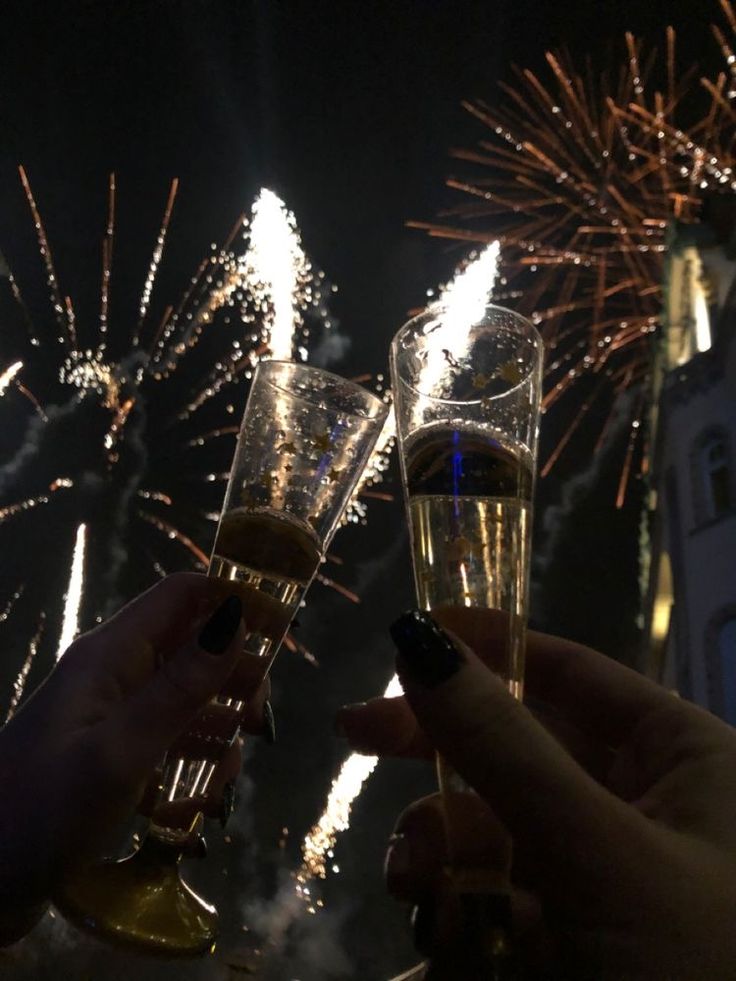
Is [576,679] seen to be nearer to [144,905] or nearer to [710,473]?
[144,905]

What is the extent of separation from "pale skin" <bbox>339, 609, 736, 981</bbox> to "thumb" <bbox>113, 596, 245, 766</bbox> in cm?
62

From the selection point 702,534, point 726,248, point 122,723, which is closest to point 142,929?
point 122,723

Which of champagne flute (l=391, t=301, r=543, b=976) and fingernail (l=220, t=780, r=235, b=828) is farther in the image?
fingernail (l=220, t=780, r=235, b=828)

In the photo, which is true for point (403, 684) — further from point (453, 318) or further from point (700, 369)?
point (700, 369)

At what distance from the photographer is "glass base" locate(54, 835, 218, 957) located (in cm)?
201

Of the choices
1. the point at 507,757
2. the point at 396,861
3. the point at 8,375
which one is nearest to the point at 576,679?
the point at 396,861

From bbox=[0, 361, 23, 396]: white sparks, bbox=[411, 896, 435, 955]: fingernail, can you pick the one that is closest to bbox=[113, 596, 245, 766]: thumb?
bbox=[411, 896, 435, 955]: fingernail

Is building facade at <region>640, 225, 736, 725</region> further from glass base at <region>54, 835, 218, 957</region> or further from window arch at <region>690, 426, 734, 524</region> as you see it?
glass base at <region>54, 835, 218, 957</region>

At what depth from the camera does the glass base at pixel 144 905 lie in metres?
2.01

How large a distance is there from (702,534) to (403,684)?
19.3 metres

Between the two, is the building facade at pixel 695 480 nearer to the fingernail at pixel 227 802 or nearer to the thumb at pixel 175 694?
the fingernail at pixel 227 802

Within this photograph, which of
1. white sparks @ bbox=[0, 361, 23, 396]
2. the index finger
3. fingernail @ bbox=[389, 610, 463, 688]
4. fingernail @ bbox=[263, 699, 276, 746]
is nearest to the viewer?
fingernail @ bbox=[389, 610, 463, 688]

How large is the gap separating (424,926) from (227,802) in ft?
4.01

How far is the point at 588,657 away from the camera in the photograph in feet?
8.13
